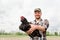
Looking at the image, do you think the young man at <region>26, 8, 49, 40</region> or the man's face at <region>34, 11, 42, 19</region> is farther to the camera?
the man's face at <region>34, 11, 42, 19</region>

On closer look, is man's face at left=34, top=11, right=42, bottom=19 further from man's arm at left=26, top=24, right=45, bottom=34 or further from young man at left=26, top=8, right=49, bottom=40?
man's arm at left=26, top=24, right=45, bottom=34

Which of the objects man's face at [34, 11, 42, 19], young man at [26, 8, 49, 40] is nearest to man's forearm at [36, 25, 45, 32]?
young man at [26, 8, 49, 40]

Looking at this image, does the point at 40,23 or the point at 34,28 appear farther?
the point at 40,23

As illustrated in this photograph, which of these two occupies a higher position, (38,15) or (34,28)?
(38,15)

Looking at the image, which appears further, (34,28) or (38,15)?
(38,15)

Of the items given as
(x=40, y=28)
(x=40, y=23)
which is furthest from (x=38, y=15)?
(x=40, y=28)

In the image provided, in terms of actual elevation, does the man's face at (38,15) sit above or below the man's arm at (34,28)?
above

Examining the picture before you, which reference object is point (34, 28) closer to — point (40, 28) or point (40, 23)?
point (40, 28)

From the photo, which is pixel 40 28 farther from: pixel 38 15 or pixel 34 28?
pixel 38 15

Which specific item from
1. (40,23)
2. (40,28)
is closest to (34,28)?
(40,28)

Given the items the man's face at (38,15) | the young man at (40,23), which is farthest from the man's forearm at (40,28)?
the man's face at (38,15)

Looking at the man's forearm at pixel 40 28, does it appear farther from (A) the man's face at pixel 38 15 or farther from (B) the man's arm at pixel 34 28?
(A) the man's face at pixel 38 15

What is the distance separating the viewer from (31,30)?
202 inches

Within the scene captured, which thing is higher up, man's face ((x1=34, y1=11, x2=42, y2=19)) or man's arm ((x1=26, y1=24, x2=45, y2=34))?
man's face ((x1=34, y1=11, x2=42, y2=19))
